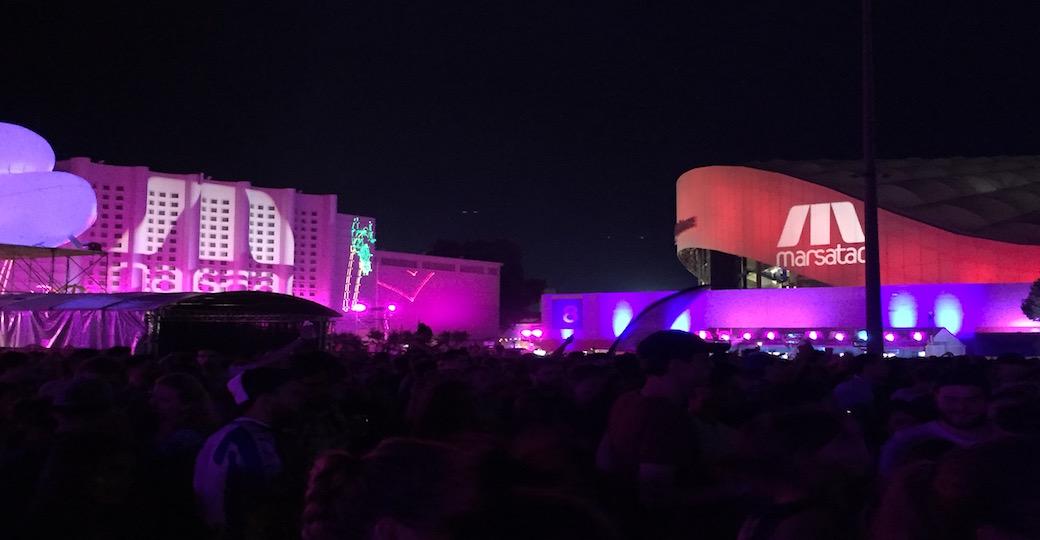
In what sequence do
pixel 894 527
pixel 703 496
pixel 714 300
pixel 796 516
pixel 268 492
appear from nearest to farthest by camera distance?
pixel 894 527 < pixel 796 516 < pixel 268 492 < pixel 703 496 < pixel 714 300

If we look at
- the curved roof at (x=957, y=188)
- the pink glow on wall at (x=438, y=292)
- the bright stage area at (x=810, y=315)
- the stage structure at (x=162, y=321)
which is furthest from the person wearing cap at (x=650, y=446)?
the pink glow on wall at (x=438, y=292)

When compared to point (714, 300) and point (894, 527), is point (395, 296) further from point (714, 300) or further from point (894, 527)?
point (894, 527)

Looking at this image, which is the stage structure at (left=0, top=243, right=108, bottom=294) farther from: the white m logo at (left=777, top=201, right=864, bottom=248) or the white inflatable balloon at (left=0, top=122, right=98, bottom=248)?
the white m logo at (left=777, top=201, right=864, bottom=248)

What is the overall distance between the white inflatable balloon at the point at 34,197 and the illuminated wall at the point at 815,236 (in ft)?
97.2

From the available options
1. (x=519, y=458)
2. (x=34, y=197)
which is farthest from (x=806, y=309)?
(x=519, y=458)

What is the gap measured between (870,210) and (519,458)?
13.1 metres

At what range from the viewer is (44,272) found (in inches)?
1389

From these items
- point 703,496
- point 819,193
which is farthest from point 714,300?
point 703,496

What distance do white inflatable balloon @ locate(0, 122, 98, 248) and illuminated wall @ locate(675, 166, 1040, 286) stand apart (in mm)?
29613

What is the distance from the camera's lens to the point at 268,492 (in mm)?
3682

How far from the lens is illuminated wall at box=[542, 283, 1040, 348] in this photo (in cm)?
3053

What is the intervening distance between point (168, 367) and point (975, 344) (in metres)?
27.2

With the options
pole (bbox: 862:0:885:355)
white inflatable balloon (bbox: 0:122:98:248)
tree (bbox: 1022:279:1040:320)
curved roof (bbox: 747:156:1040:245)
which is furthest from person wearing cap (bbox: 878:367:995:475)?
curved roof (bbox: 747:156:1040:245)

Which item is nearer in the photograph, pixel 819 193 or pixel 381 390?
pixel 381 390
